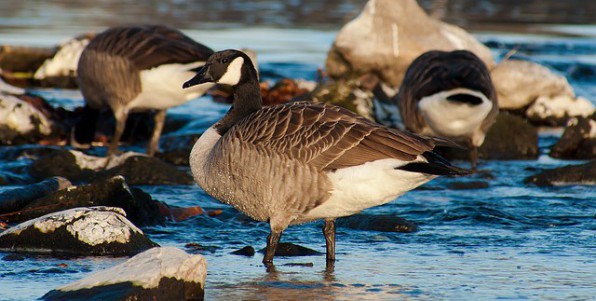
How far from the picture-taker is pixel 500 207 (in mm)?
8234

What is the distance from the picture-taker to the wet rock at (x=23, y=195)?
24.1ft

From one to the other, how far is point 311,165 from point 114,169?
3.68 meters

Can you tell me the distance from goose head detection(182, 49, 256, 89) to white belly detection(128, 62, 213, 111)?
260cm

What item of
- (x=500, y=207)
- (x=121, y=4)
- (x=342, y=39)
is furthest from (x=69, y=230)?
(x=121, y=4)

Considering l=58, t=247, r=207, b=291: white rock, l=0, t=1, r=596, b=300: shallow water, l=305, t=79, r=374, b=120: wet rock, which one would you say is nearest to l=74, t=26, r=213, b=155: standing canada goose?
l=0, t=1, r=596, b=300: shallow water

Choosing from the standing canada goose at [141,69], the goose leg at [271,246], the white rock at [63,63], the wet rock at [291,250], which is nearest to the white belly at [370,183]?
the goose leg at [271,246]

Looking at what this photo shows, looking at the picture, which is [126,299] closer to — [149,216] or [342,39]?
[149,216]

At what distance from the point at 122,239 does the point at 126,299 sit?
59.3 inches

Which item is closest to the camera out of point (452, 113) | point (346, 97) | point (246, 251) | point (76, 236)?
point (76, 236)

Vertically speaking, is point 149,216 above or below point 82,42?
below

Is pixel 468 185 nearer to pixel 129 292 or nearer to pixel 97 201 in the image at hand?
pixel 97 201

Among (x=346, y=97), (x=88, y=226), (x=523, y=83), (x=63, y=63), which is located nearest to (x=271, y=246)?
(x=88, y=226)

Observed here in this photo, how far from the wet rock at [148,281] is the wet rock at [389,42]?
8860mm

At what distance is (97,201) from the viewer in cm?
746
